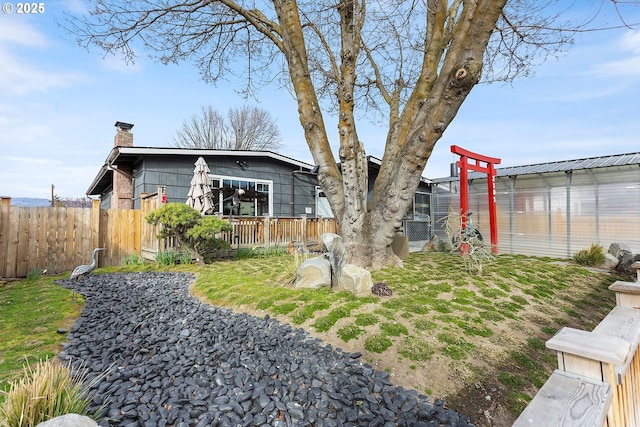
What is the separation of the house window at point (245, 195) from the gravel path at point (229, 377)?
22.3 ft

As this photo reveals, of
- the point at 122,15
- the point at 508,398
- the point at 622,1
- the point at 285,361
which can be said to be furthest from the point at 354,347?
the point at 122,15

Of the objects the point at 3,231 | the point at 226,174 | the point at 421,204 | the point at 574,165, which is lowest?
the point at 3,231

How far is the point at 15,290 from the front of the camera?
4828 mm

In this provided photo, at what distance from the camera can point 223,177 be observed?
10.4 metres

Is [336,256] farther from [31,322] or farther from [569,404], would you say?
[31,322]

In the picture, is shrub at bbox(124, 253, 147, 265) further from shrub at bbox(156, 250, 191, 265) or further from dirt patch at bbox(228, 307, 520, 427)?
dirt patch at bbox(228, 307, 520, 427)

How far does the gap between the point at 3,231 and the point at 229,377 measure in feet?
22.1

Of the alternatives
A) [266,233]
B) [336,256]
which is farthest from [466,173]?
[266,233]

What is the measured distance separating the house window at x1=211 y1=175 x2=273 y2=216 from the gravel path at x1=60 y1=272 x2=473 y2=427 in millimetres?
6792

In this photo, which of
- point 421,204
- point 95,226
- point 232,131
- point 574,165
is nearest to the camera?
point 95,226

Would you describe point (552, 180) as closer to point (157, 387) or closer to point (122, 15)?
point (157, 387)

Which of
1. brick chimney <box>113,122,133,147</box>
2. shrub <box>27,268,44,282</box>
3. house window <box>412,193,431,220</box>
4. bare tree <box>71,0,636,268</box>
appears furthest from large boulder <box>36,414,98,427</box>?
house window <box>412,193,431,220</box>

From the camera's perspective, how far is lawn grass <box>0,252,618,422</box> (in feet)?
7.71

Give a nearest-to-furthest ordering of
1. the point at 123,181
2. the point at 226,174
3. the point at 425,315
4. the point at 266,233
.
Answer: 1. the point at 425,315
2. the point at 266,233
3. the point at 226,174
4. the point at 123,181
